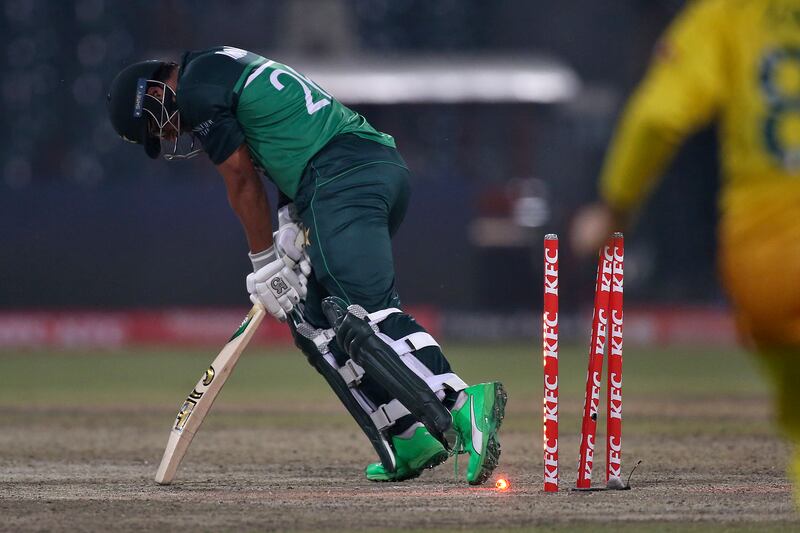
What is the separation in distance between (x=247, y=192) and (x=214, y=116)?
12.2 inches

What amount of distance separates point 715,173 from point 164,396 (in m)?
9.37

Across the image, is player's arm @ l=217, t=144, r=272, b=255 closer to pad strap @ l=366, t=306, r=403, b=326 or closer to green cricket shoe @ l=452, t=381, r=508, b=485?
pad strap @ l=366, t=306, r=403, b=326

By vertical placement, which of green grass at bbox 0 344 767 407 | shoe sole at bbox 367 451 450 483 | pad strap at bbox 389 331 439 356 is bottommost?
green grass at bbox 0 344 767 407

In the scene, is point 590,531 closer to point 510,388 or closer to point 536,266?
point 510,388

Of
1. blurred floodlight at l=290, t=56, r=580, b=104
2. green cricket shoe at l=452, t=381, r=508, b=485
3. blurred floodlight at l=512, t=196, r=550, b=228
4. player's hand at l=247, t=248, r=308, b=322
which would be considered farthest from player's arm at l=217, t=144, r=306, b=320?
blurred floodlight at l=290, t=56, r=580, b=104

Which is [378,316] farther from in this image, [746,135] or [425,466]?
[746,135]

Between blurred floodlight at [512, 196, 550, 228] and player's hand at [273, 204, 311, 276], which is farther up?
player's hand at [273, 204, 311, 276]

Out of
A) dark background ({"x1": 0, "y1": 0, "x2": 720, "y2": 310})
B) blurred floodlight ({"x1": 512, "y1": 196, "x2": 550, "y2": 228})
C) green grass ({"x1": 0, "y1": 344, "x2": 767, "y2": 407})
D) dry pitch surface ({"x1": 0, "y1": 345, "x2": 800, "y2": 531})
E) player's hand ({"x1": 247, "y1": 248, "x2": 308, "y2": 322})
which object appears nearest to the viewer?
dry pitch surface ({"x1": 0, "y1": 345, "x2": 800, "y2": 531})

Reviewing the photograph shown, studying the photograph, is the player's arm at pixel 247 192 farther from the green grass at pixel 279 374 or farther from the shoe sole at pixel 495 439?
the green grass at pixel 279 374

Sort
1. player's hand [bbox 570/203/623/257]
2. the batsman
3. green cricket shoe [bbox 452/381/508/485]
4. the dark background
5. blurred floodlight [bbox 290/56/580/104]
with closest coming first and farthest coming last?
player's hand [bbox 570/203/623/257] < green cricket shoe [bbox 452/381/508/485] < the batsman < the dark background < blurred floodlight [bbox 290/56/580/104]

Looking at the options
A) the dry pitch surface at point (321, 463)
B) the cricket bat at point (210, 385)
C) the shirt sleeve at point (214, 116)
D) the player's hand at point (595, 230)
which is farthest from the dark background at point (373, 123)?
the player's hand at point (595, 230)

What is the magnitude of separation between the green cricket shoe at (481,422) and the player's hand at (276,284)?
842mm

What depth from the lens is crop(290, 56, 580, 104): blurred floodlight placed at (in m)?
18.2

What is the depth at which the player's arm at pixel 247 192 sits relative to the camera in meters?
5.66
